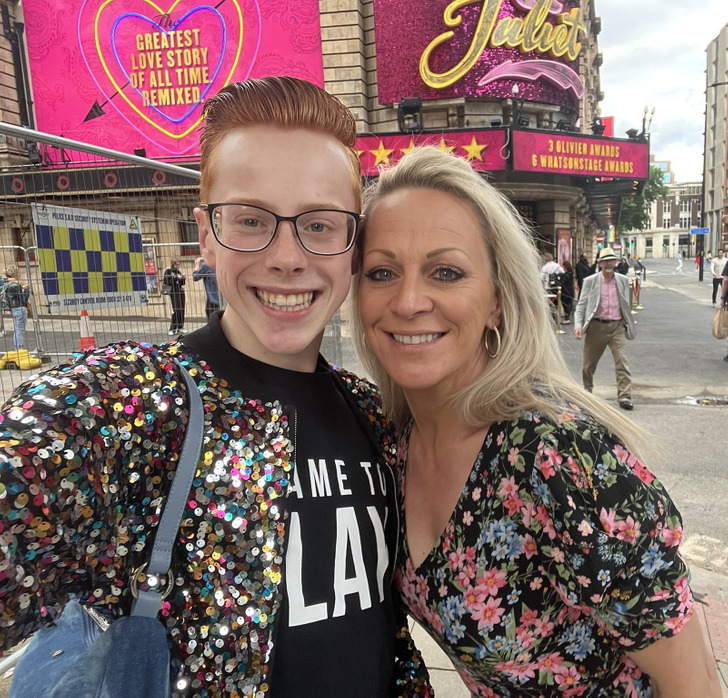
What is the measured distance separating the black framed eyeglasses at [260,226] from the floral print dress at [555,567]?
637 millimetres

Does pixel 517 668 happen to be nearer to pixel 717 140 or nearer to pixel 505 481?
pixel 505 481

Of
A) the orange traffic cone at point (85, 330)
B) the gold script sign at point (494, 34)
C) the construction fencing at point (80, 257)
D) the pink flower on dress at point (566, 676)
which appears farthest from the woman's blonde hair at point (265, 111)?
the gold script sign at point (494, 34)

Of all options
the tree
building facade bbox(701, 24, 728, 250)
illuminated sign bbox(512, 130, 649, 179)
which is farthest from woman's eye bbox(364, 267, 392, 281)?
building facade bbox(701, 24, 728, 250)

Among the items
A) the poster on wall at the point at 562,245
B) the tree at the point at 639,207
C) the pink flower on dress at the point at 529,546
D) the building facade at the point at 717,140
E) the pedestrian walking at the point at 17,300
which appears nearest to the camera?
the pink flower on dress at the point at 529,546

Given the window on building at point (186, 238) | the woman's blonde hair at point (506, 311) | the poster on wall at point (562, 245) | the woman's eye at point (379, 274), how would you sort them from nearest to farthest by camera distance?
1. the woman's blonde hair at point (506, 311)
2. the woman's eye at point (379, 274)
3. the window on building at point (186, 238)
4. the poster on wall at point (562, 245)

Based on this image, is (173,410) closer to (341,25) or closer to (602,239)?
(341,25)

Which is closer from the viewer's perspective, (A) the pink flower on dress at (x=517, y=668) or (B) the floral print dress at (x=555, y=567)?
(B) the floral print dress at (x=555, y=567)

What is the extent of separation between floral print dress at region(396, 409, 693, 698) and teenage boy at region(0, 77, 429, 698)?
216 millimetres

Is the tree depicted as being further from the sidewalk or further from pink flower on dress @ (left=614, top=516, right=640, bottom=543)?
pink flower on dress @ (left=614, top=516, right=640, bottom=543)

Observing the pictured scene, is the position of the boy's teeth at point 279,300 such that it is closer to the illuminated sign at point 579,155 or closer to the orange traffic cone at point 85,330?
the orange traffic cone at point 85,330

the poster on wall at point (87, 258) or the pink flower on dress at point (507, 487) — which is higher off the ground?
the poster on wall at point (87, 258)

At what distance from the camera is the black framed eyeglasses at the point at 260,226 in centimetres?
124

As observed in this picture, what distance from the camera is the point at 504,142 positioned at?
42.3 feet

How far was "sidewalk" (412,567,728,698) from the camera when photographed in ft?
7.84
